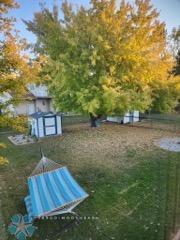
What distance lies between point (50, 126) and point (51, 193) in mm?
7463

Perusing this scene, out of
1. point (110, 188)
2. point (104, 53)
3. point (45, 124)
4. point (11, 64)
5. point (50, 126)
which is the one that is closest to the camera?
point (11, 64)

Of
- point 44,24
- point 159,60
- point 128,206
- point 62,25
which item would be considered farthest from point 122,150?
point 44,24

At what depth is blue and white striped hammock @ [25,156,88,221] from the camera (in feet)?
12.5

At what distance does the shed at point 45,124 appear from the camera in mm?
11031

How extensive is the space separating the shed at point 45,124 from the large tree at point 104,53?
72cm

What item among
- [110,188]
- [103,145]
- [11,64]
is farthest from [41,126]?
[11,64]

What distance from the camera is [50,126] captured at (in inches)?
449

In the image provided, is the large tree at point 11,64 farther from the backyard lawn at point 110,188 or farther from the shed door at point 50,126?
the shed door at point 50,126

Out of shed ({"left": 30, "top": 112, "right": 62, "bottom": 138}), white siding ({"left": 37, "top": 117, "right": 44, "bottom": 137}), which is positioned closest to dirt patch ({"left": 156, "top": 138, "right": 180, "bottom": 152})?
shed ({"left": 30, "top": 112, "right": 62, "bottom": 138})

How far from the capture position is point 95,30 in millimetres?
10148

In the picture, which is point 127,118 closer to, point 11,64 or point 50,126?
point 50,126

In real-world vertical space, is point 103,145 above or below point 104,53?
below

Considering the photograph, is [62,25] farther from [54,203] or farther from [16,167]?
[54,203]

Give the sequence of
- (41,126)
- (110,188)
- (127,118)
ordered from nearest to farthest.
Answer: (110,188) < (41,126) < (127,118)
